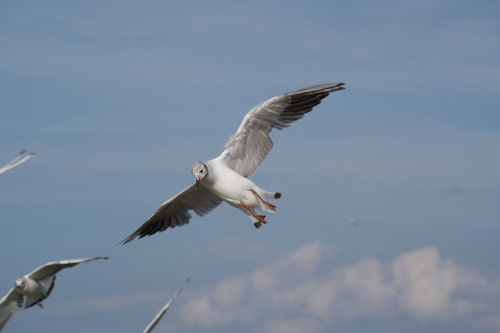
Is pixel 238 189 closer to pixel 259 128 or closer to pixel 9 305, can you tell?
pixel 259 128

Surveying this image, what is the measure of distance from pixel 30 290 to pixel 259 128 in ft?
17.2

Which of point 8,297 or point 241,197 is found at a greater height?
point 241,197

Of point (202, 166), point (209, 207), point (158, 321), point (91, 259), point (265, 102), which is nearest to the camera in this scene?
point (158, 321)

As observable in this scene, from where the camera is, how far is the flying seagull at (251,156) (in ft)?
42.8

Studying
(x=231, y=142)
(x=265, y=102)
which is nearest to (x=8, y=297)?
(x=231, y=142)

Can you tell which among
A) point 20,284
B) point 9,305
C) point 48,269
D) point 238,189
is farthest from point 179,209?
point 9,305

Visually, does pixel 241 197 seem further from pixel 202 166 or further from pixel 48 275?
pixel 48 275

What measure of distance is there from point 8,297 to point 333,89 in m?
7.51

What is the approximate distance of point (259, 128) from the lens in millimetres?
13648

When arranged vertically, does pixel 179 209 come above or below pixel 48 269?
above

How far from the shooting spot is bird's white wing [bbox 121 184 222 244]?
49.9 ft

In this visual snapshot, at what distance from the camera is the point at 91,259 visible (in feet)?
34.1

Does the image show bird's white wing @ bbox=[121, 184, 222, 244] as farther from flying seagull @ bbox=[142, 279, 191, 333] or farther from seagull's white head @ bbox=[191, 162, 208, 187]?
flying seagull @ bbox=[142, 279, 191, 333]

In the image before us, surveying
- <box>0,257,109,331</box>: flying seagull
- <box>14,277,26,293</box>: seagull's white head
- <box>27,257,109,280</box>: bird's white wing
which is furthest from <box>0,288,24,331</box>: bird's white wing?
<box>27,257,109,280</box>: bird's white wing
